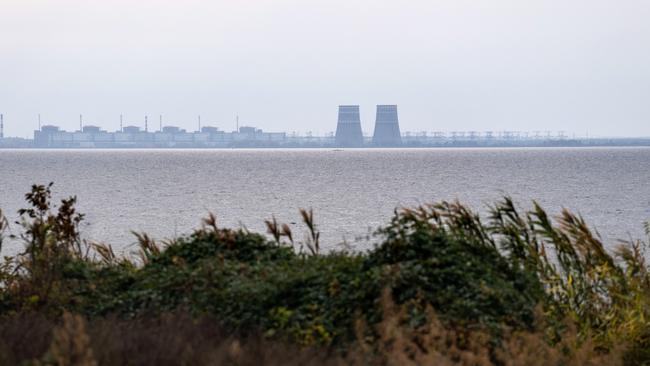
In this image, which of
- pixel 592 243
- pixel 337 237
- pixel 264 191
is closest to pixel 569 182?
pixel 264 191

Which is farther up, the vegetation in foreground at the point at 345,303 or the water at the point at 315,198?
the vegetation in foreground at the point at 345,303

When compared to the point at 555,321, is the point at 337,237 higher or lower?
lower

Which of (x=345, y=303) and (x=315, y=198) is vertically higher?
(x=345, y=303)

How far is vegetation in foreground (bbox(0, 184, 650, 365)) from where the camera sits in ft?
25.1

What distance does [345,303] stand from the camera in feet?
31.3

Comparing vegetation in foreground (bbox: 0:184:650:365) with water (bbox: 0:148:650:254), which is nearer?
vegetation in foreground (bbox: 0:184:650:365)

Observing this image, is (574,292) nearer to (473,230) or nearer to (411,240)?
(473,230)

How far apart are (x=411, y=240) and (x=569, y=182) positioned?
98117 millimetres

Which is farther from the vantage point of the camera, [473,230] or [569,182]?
[569,182]

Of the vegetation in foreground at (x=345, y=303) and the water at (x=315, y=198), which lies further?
the water at (x=315, y=198)

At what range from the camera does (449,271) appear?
9891 mm

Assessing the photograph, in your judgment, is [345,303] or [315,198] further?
[315,198]

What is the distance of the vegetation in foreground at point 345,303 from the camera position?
25.1ft

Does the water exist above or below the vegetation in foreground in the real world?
below
